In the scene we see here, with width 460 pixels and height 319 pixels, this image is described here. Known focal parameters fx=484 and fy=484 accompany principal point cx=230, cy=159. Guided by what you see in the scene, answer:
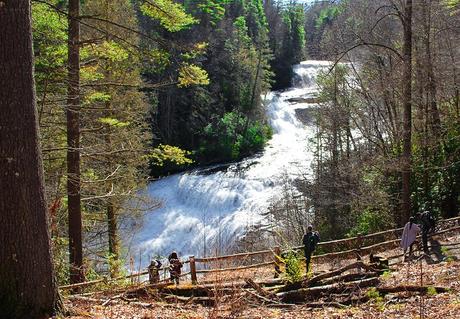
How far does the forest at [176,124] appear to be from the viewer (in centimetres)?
484

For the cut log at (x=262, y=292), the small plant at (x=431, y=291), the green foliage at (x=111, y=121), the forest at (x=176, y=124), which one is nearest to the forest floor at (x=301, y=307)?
the small plant at (x=431, y=291)

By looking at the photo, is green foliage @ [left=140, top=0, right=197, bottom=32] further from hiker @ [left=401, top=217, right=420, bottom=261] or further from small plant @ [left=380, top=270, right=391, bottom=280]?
hiker @ [left=401, top=217, right=420, bottom=261]

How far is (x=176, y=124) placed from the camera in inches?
1607

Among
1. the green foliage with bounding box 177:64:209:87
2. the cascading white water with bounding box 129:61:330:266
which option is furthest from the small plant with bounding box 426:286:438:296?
the cascading white water with bounding box 129:61:330:266

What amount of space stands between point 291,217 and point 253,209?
2.62 meters

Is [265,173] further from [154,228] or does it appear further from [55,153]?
[55,153]

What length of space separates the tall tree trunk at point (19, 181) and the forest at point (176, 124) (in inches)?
0.5

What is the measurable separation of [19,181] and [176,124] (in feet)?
119

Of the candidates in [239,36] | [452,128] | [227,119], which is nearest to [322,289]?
[452,128]

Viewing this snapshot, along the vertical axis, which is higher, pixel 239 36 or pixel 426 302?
pixel 239 36

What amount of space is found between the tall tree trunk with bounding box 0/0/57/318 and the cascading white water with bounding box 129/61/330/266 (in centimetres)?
1540

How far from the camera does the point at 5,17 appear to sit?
4648mm

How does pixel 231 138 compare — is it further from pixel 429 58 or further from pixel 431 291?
pixel 431 291

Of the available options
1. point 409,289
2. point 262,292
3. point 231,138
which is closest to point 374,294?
point 409,289
